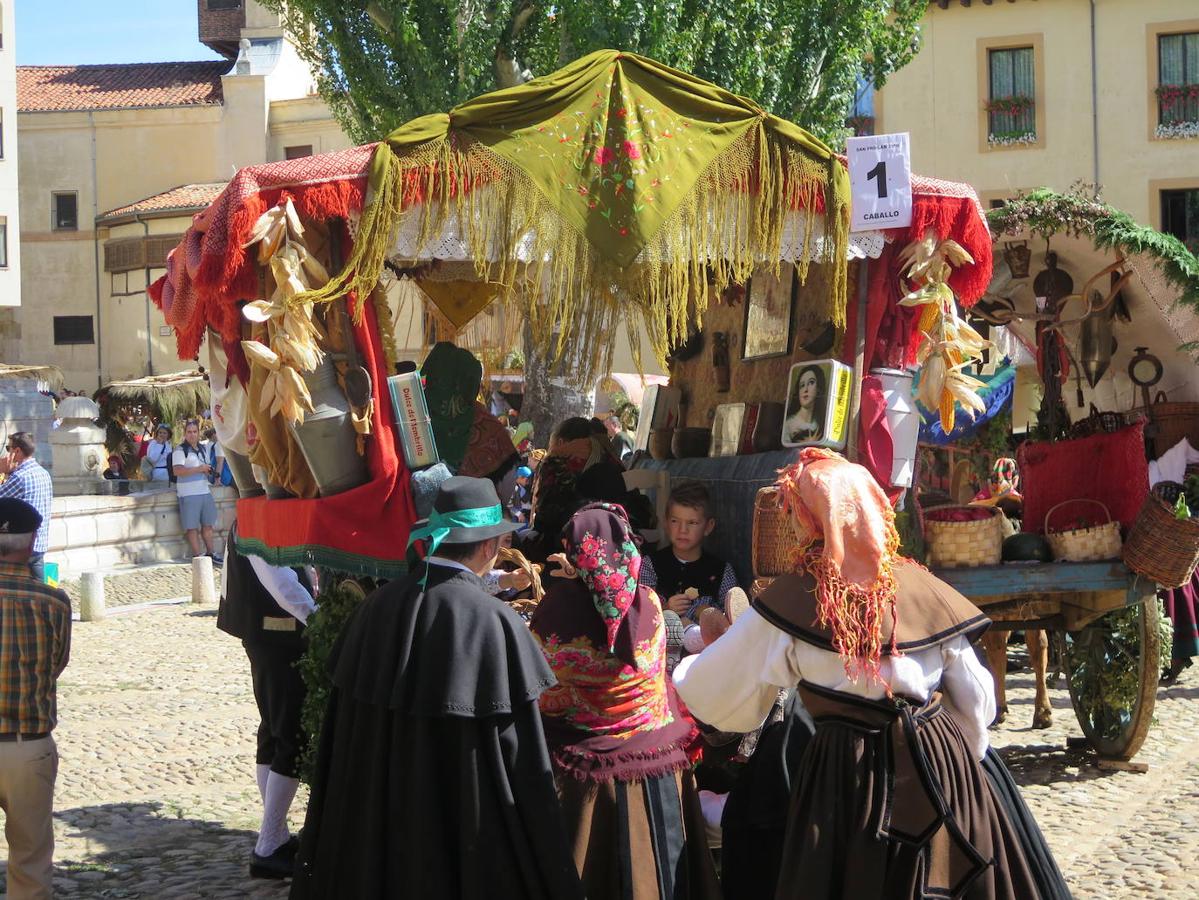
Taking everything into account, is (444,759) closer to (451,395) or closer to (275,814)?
(275,814)

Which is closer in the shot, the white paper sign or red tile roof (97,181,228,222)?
the white paper sign

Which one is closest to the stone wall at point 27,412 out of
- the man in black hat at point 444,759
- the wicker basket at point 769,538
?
the wicker basket at point 769,538

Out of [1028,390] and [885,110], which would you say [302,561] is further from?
[885,110]

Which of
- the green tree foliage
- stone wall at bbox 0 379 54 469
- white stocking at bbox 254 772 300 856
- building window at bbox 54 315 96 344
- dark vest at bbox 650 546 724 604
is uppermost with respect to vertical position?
the green tree foliage

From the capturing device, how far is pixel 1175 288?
331 inches

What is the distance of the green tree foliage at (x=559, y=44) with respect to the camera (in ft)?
59.5

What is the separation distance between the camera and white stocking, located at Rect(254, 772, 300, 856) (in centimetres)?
653

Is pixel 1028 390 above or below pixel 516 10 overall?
below

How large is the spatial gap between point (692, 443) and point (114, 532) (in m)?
13.0

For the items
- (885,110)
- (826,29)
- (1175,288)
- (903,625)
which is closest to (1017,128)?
(885,110)

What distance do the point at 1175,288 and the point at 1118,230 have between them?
0.53 m

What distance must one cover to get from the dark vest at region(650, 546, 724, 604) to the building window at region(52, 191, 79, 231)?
41831mm

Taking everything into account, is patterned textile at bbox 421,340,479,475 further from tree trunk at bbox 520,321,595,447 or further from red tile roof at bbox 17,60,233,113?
red tile roof at bbox 17,60,233,113

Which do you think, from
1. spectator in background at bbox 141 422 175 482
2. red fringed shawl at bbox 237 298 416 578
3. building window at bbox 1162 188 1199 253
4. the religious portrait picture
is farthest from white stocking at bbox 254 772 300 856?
building window at bbox 1162 188 1199 253
